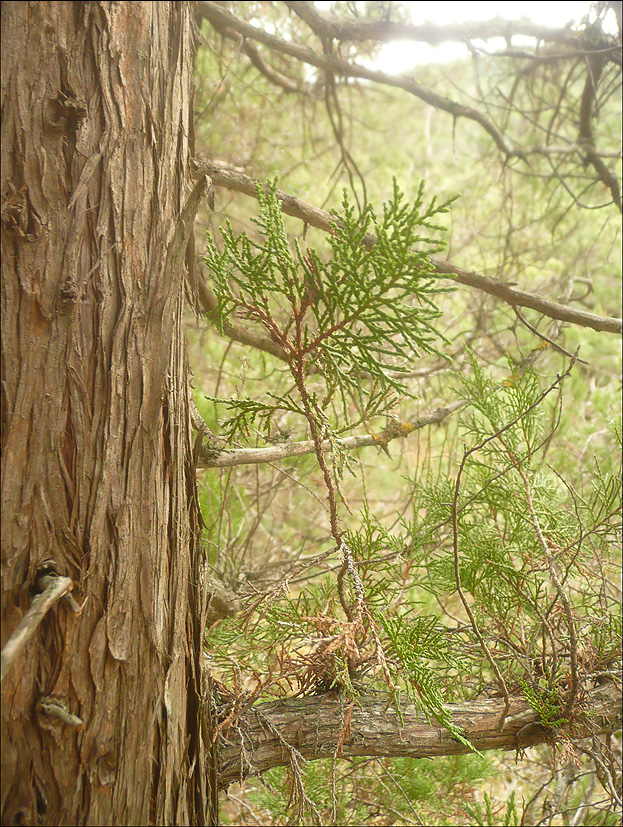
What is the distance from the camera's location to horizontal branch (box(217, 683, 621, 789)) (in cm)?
137

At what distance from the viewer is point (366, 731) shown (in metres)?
1.44

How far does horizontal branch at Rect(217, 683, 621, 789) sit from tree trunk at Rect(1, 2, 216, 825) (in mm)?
292

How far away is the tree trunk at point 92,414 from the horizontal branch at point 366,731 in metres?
0.29

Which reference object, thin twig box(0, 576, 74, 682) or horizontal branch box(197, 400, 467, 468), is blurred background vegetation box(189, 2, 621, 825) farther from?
thin twig box(0, 576, 74, 682)

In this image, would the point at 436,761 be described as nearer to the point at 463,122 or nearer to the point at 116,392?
the point at 116,392

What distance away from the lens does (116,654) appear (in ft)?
3.24

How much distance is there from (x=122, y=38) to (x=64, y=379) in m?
0.61

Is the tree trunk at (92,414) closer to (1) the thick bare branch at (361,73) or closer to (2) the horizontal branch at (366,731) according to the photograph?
(2) the horizontal branch at (366,731)

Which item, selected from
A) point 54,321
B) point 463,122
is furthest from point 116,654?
point 463,122

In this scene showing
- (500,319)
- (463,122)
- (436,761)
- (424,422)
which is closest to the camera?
(424,422)

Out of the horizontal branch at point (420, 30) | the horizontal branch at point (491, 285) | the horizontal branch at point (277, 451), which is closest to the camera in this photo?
the horizontal branch at point (277, 451)

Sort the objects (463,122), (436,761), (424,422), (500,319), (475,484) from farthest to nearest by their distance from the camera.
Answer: (463,122) → (500,319) → (436,761) → (475,484) → (424,422)

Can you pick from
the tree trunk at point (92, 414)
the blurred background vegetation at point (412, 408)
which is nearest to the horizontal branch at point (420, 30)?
the blurred background vegetation at point (412, 408)

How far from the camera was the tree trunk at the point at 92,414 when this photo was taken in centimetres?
93
